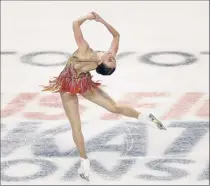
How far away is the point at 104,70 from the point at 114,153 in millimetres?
11778

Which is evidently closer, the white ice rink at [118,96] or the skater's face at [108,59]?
the skater's face at [108,59]

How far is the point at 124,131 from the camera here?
1716 centimetres

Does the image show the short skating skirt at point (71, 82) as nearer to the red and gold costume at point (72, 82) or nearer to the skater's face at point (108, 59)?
the red and gold costume at point (72, 82)

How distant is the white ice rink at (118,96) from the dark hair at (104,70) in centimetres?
1059

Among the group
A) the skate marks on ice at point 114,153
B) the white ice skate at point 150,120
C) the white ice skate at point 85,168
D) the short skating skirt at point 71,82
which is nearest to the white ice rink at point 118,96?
the skate marks on ice at point 114,153

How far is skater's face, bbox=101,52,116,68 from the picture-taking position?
14.3ft

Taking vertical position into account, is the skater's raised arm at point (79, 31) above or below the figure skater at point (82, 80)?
above

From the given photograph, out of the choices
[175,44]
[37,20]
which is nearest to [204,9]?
[175,44]

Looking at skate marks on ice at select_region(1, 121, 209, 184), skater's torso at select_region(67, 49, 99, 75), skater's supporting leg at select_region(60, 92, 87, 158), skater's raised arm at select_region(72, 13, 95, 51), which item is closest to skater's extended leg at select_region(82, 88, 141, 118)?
skater's supporting leg at select_region(60, 92, 87, 158)

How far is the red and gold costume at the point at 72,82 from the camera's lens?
447cm

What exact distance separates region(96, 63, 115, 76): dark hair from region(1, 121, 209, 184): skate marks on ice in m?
10.7

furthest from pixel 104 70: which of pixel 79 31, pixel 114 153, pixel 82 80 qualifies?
pixel 114 153

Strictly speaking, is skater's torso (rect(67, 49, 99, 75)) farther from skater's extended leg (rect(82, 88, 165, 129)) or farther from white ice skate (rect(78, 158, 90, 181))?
white ice skate (rect(78, 158, 90, 181))

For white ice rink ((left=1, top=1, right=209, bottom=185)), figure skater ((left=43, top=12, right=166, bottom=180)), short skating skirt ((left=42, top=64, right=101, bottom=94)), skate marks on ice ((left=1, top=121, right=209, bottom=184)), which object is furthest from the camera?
white ice rink ((left=1, top=1, right=209, bottom=185))
